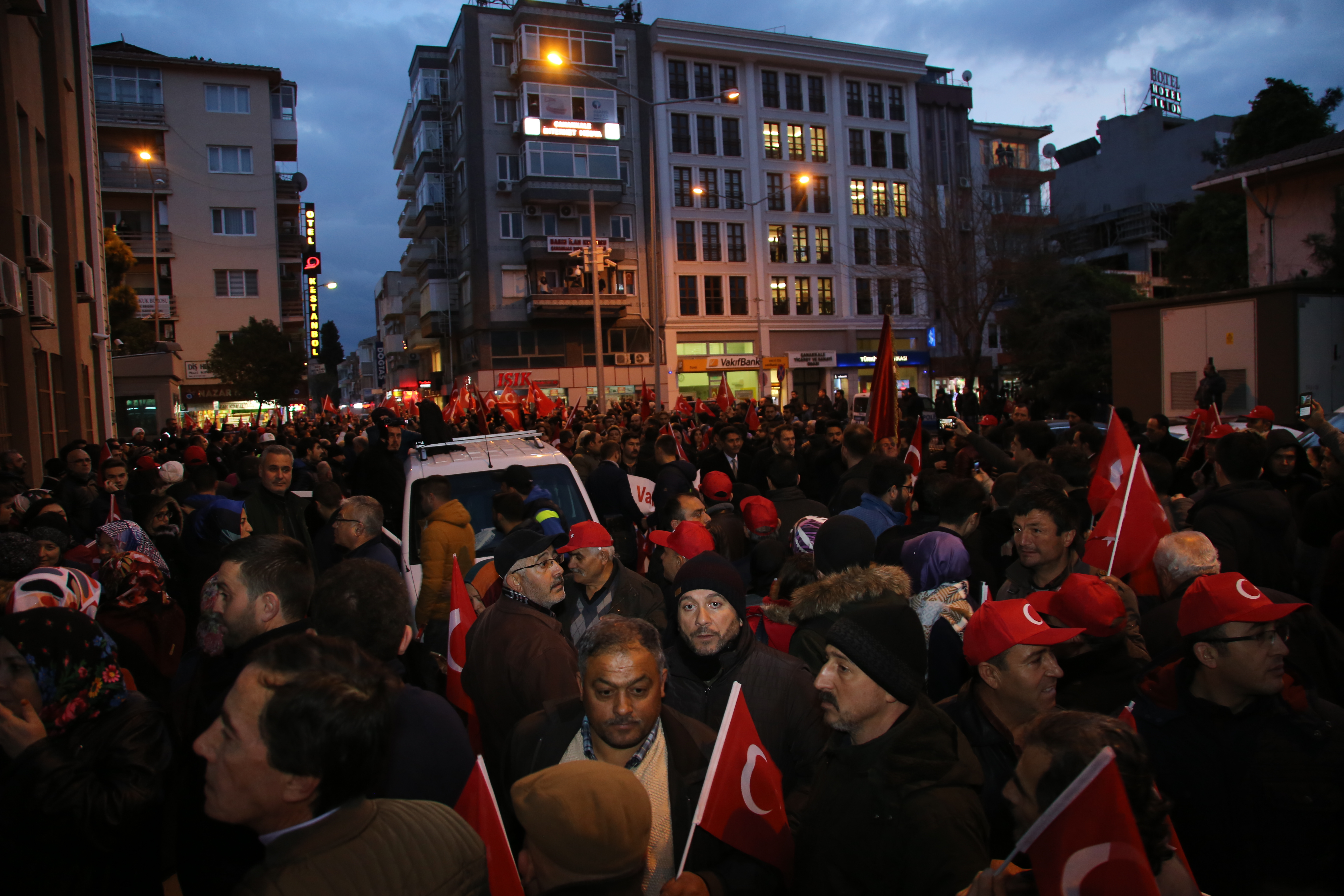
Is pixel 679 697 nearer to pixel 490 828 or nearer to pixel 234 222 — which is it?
pixel 490 828

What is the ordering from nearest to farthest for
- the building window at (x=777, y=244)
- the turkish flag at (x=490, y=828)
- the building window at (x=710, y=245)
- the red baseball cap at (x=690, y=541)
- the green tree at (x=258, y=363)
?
1. the turkish flag at (x=490, y=828)
2. the red baseball cap at (x=690, y=541)
3. the green tree at (x=258, y=363)
4. the building window at (x=710, y=245)
5. the building window at (x=777, y=244)

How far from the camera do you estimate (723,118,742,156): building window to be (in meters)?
48.9

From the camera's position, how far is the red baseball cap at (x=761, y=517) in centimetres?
557

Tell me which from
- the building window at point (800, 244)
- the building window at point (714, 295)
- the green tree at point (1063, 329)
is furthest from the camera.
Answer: the building window at point (800, 244)

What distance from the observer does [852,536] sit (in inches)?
173

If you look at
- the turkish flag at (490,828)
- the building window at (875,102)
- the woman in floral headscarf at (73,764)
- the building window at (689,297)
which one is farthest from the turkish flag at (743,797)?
the building window at (875,102)

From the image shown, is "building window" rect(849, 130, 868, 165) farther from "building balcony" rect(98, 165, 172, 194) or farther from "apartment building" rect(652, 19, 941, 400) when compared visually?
"building balcony" rect(98, 165, 172, 194)

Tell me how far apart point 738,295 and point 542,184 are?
1309 cm

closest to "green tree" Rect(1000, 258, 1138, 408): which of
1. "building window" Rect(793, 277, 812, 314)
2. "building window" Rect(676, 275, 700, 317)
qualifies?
"building window" Rect(793, 277, 812, 314)

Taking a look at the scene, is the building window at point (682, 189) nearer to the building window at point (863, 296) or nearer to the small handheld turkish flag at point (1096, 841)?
the building window at point (863, 296)

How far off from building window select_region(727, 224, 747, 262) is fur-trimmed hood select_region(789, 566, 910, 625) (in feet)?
156

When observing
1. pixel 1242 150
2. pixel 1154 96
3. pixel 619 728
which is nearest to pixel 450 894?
pixel 619 728

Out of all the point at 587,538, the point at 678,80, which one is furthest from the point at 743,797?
the point at 678,80

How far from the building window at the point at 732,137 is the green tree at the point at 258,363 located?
26.5 meters
